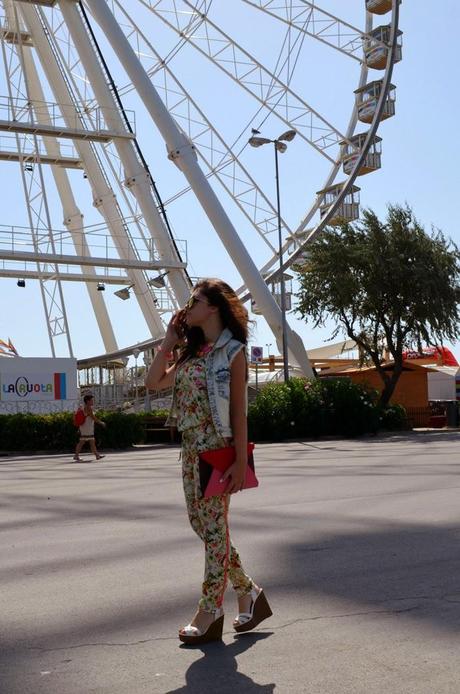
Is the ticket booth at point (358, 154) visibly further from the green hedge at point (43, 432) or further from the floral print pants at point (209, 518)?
the floral print pants at point (209, 518)

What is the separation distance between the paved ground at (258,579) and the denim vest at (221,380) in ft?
3.63

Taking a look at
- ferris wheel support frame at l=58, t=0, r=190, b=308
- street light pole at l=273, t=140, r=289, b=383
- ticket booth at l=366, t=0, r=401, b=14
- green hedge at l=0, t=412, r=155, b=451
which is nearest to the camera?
green hedge at l=0, t=412, r=155, b=451

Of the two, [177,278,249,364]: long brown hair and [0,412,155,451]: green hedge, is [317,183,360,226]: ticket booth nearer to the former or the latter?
[0,412,155,451]: green hedge

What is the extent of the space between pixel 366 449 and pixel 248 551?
51.6 ft

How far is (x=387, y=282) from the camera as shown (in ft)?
115

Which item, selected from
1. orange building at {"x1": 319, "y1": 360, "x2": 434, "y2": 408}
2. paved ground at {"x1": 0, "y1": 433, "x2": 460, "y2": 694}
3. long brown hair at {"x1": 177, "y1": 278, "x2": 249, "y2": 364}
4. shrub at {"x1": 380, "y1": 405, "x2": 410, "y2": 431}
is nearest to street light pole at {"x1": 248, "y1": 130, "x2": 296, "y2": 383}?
shrub at {"x1": 380, "y1": 405, "x2": 410, "y2": 431}

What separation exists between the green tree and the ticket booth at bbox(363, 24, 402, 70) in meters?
5.23

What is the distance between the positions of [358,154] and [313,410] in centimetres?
1016

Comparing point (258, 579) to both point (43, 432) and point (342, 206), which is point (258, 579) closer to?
point (43, 432)

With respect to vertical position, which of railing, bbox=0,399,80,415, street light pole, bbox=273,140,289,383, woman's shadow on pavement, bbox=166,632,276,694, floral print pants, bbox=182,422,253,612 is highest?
street light pole, bbox=273,140,289,383

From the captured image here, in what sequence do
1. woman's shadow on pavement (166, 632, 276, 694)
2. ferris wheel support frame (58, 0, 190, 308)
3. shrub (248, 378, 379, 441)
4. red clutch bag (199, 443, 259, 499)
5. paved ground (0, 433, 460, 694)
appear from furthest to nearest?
ferris wheel support frame (58, 0, 190, 308) → shrub (248, 378, 379, 441) → red clutch bag (199, 443, 259, 499) → paved ground (0, 433, 460, 694) → woman's shadow on pavement (166, 632, 276, 694)

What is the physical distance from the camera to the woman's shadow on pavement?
416 centimetres

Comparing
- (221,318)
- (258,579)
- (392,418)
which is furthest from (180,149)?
(221,318)

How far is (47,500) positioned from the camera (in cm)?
1226
